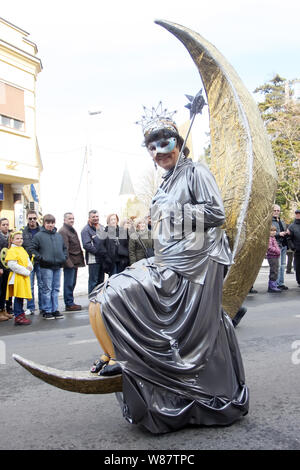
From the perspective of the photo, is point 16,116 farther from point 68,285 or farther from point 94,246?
point 68,285

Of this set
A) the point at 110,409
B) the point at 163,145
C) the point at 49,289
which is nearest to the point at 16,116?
the point at 49,289

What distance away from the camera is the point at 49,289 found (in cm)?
811

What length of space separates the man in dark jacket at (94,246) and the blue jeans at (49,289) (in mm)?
1035

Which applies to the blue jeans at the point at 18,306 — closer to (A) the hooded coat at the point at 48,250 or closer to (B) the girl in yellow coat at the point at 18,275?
(B) the girl in yellow coat at the point at 18,275

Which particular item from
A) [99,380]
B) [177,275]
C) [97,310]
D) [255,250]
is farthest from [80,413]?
[255,250]

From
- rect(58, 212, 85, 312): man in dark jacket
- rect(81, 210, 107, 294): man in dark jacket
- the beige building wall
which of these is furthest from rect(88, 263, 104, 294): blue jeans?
the beige building wall

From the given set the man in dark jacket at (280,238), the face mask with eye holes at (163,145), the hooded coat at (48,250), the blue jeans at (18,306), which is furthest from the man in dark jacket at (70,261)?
the face mask with eye holes at (163,145)

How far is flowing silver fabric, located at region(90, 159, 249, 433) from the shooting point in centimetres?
280

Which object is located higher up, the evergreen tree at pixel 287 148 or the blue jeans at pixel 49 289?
the evergreen tree at pixel 287 148

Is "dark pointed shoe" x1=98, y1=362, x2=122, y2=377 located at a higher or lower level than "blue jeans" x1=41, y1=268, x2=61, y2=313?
higher

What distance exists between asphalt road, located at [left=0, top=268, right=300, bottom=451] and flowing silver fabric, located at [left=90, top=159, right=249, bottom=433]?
0.50ft

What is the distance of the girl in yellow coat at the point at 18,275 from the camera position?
24.8 feet

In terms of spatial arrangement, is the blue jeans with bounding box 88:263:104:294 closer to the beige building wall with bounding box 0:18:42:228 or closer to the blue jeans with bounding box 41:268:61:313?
the blue jeans with bounding box 41:268:61:313
